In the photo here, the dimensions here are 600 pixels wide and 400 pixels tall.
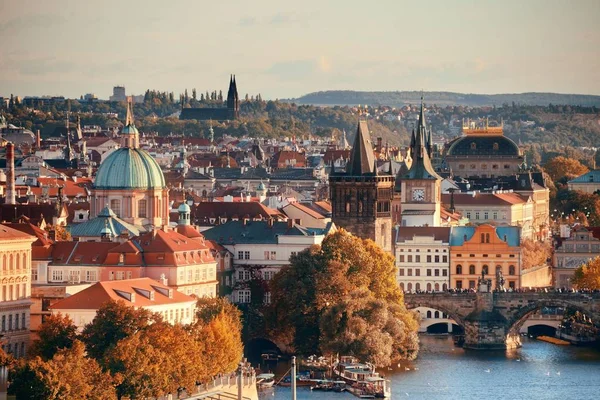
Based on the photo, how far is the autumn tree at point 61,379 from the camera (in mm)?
72188

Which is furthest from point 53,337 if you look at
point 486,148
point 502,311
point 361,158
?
point 486,148

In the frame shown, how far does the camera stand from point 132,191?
368ft

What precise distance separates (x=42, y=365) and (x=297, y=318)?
26294mm

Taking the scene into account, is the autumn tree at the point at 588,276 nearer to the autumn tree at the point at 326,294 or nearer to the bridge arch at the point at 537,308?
the bridge arch at the point at 537,308

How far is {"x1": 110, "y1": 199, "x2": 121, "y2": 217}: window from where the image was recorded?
11206 centimetres

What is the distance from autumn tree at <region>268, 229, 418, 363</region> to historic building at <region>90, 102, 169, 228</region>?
1182cm

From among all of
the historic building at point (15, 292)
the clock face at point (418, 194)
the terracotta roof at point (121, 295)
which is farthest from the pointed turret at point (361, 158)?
the historic building at point (15, 292)

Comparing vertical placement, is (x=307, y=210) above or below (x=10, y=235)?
below

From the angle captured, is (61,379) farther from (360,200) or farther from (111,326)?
(360,200)

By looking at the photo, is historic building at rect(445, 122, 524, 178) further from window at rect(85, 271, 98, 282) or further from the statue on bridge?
window at rect(85, 271, 98, 282)

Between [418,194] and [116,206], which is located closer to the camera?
[116,206]

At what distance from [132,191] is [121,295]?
26946mm

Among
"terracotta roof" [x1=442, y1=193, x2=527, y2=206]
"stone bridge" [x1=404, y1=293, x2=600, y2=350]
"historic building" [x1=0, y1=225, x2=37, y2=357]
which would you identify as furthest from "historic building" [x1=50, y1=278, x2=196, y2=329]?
"terracotta roof" [x1=442, y1=193, x2=527, y2=206]

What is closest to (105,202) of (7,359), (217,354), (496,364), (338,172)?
(338,172)
